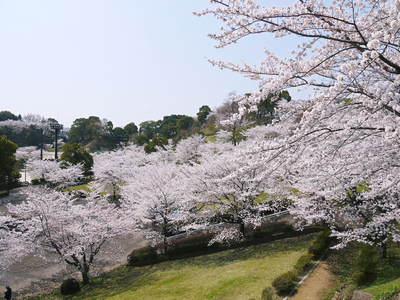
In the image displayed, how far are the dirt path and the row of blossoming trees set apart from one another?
143 centimetres

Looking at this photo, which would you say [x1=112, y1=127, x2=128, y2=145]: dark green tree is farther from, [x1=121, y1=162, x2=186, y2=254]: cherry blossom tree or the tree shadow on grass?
the tree shadow on grass

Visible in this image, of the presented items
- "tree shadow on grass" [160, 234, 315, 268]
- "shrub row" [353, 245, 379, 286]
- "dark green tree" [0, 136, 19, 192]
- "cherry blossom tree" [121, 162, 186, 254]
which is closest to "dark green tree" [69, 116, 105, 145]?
"dark green tree" [0, 136, 19, 192]

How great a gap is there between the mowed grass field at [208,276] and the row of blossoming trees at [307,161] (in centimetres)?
137

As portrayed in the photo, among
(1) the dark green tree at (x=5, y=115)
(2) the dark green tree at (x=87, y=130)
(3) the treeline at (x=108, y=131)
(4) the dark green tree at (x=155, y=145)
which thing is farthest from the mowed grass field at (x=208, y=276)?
(1) the dark green tree at (x=5, y=115)

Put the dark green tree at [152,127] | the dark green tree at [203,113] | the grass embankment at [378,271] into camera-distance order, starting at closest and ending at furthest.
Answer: the grass embankment at [378,271]
the dark green tree at [203,113]
the dark green tree at [152,127]

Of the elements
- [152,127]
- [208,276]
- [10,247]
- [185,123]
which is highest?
[152,127]

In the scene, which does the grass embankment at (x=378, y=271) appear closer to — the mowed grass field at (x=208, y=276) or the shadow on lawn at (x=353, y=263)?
the shadow on lawn at (x=353, y=263)

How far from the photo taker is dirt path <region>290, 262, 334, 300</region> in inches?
363

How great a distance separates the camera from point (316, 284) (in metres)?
9.95

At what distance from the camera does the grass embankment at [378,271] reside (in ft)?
24.2

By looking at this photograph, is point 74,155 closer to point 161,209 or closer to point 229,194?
point 161,209

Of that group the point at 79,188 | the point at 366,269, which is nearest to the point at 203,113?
the point at 79,188

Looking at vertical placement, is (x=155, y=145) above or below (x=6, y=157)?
above

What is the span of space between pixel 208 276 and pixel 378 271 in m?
6.23
